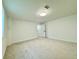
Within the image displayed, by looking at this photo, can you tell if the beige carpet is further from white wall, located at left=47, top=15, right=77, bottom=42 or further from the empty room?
white wall, located at left=47, top=15, right=77, bottom=42

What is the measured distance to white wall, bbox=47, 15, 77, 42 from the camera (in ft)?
23.0

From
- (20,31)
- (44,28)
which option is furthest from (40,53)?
(44,28)

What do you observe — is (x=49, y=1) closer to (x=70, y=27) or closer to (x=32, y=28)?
(x=70, y=27)

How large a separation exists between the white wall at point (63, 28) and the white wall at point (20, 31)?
1818 millimetres

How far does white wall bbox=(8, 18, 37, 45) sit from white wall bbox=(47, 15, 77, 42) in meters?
1.82

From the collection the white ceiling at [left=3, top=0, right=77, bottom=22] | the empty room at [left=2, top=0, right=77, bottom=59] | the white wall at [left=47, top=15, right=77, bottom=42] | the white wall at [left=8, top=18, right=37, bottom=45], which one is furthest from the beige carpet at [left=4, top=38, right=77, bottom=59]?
the white wall at [left=47, top=15, right=77, bottom=42]

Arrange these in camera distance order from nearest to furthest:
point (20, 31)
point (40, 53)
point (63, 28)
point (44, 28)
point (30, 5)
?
point (40, 53) < point (30, 5) < point (20, 31) < point (63, 28) < point (44, 28)

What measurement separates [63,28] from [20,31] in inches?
132

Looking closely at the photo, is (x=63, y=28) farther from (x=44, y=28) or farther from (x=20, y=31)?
(x=20, y=31)

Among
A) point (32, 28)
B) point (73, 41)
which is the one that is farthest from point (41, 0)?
point (32, 28)

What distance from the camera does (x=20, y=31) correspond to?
7426mm

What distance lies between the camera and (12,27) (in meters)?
6.45

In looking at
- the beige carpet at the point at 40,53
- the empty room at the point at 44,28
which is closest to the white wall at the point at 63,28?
the empty room at the point at 44,28

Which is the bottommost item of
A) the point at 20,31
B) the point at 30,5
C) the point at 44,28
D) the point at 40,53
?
the point at 40,53
